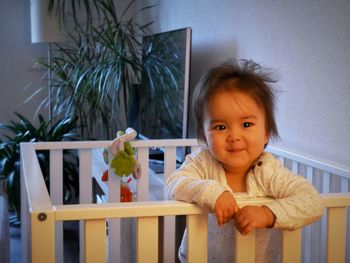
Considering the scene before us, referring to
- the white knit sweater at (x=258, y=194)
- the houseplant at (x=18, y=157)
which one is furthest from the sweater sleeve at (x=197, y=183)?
the houseplant at (x=18, y=157)

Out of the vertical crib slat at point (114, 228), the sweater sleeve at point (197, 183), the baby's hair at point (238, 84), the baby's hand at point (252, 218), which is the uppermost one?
the baby's hair at point (238, 84)

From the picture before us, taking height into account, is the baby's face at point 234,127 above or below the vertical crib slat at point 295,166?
above

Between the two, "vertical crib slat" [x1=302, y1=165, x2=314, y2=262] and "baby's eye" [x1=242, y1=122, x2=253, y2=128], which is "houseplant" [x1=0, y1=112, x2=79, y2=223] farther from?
"baby's eye" [x1=242, y1=122, x2=253, y2=128]

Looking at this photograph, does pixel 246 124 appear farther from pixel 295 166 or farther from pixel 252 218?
pixel 295 166

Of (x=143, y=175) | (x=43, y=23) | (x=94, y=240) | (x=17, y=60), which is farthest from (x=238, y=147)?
(x=17, y=60)

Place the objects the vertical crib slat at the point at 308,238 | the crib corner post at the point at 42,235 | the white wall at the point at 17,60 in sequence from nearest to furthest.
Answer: the crib corner post at the point at 42,235, the vertical crib slat at the point at 308,238, the white wall at the point at 17,60

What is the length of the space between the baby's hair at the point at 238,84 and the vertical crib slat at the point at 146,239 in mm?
307

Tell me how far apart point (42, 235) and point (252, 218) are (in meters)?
0.36

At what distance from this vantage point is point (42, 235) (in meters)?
0.84

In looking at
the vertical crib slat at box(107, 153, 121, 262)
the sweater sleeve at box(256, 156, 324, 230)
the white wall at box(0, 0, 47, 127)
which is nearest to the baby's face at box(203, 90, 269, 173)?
the sweater sleeve at box(256, 156, 324, 230)

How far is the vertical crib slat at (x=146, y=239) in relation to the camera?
892 millimetres

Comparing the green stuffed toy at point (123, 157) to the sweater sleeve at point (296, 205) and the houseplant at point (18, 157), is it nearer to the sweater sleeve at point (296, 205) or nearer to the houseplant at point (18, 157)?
the sweater sleeve at point (296, 205)

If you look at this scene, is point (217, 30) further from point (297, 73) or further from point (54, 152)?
point (54, 152)

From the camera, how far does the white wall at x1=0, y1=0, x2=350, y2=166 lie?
1408 mm
